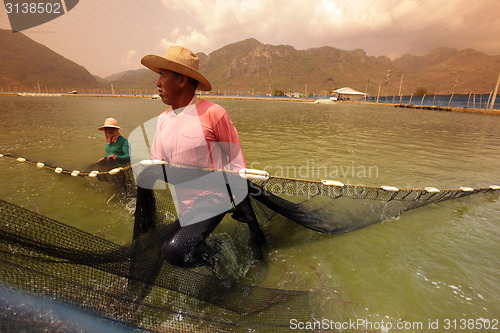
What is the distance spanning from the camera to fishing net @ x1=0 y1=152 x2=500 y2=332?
1.83 meters

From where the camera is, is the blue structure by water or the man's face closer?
the man's face

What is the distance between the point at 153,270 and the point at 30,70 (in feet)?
643

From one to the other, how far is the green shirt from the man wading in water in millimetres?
3802

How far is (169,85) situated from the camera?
258 cm

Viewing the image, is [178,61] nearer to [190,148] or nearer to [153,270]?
[190,148]

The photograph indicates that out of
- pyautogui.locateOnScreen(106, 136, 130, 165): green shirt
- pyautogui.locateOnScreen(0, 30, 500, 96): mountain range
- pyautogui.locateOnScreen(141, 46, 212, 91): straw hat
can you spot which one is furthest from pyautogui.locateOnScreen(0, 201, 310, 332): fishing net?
pyautogui.locateOnScreen(0, 30, 500, 96): mountain range

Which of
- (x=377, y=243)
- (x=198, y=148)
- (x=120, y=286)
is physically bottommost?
(x=377, y=243)

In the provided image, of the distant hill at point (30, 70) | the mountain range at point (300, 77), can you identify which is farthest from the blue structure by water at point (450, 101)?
the distant hill at point (30, 70)

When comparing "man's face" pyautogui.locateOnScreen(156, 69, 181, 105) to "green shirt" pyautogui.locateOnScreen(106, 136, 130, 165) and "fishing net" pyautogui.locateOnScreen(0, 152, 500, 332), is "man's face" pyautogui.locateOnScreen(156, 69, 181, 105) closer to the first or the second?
"fishing net" pyautogui.locateOnScreen(0, 152, 500, 332)

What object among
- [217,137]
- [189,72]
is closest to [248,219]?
[217,137]

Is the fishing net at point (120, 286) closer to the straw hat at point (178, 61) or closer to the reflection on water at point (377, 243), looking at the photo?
the reflection on water at point (377, 243)

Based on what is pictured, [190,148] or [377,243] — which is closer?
[190,148]

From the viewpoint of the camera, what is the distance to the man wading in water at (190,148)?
8.20ft

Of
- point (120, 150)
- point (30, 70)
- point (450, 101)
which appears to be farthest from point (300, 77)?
point (120, 150)
